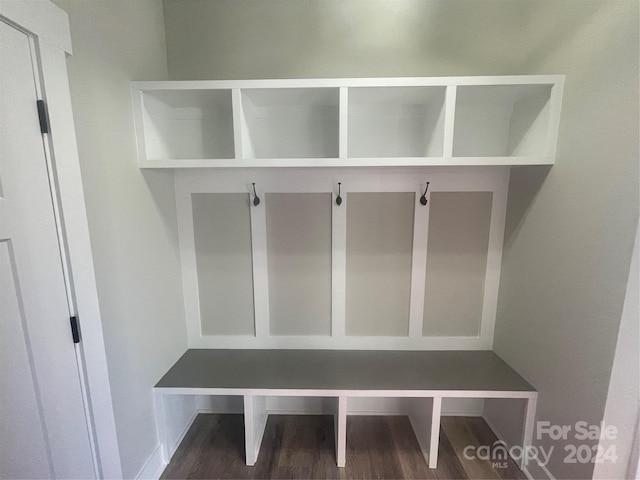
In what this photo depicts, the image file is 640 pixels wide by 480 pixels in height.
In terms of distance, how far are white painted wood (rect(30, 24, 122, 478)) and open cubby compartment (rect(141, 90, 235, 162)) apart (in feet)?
1.44

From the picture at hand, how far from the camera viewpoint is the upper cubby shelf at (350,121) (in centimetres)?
135

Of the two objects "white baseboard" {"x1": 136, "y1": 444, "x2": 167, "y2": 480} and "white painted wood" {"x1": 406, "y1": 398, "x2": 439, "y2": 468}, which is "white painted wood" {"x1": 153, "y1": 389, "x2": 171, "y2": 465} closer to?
"white baseboard" {"x1": 136, "y1": 444, "x2": 167, "y2": 480}

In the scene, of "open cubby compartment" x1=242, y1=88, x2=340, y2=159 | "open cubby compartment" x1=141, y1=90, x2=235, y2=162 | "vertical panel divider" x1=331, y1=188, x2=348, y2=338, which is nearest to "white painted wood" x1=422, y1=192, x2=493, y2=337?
"vertical panel divider" x1=331, y1=188, x2=348, y2=338

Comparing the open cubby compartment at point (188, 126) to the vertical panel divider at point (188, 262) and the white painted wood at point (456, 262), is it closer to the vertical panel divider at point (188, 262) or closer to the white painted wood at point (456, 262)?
the vertical panel divider at point (188, 262)

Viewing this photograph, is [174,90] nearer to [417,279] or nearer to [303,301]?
[303,301]

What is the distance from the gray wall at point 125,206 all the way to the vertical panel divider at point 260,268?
50 centimetres

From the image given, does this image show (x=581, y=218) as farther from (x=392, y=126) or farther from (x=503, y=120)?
(x=392, y=126)

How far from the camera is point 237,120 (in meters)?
1.38

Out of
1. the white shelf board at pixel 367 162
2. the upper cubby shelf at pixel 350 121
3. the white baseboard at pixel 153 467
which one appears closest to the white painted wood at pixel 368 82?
the upper cubby shelf at pixel 350 121

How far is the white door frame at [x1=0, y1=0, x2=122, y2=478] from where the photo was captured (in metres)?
0.92

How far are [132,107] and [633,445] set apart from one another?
8.21 feet

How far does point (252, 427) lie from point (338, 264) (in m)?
1.04

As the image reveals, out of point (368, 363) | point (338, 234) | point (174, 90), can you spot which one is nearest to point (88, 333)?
point (174, 90)

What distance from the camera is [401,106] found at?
1655mm
